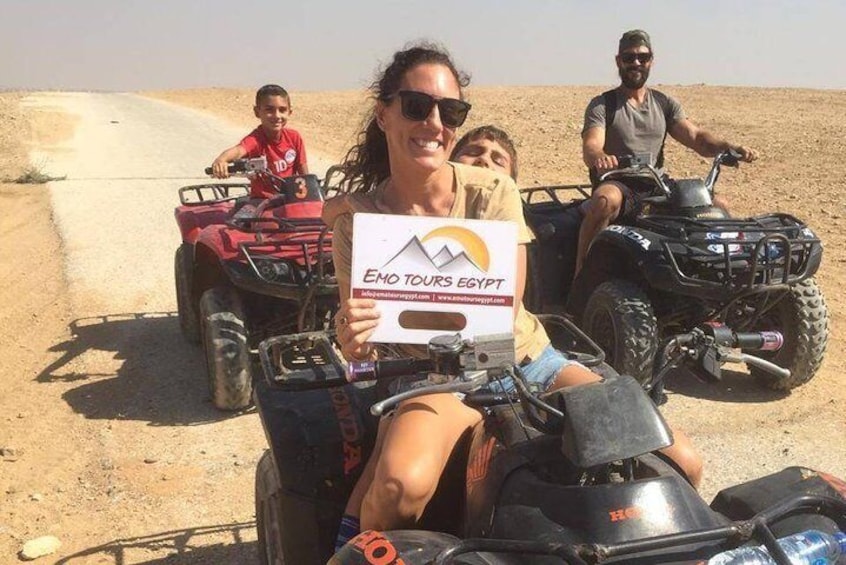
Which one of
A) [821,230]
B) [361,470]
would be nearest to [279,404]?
[361,470]

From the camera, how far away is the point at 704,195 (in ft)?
18.2

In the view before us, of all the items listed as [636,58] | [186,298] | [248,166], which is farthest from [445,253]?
[186,298]

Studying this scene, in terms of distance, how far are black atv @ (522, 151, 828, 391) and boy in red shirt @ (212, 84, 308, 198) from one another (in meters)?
2.31

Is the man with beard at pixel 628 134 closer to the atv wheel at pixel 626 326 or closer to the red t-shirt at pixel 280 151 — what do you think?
the atv wheel at pixel 626 326

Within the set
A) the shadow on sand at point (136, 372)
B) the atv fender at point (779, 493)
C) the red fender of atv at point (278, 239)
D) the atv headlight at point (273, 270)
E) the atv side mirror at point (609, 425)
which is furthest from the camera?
the shadow on sand at point (136, 372)

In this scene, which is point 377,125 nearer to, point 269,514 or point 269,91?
point 269,514

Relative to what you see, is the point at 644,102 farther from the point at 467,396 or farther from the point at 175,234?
the point at 175,234

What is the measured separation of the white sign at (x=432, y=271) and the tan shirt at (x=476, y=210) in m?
0.36

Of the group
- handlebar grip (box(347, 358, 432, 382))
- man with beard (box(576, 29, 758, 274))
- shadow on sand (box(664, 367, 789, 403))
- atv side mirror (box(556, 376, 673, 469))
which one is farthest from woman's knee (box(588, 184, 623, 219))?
atv side mirror (box(556, 376, 673, 469))

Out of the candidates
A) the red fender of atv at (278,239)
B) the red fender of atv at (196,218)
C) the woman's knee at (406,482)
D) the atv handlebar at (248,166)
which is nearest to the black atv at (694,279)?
the red fender of atv at (278,239)

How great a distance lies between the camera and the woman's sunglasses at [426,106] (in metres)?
2.84

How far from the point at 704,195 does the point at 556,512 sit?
3953 millimetres

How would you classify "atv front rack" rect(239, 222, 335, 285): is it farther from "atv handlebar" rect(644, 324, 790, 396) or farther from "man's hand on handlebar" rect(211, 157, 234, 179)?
"atv handlebar" rect(644, 324, 790, 396)

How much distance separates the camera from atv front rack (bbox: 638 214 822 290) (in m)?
5.01
